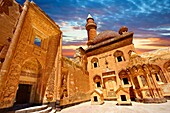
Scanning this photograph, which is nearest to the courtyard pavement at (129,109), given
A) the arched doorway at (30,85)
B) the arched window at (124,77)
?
Answer: the arched doorway at (30,85)

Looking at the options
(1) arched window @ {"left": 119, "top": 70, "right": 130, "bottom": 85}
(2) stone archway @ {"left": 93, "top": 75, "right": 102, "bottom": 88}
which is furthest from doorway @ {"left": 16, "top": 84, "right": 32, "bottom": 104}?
(1) arched window @ {"left": 119, "top": 70, "right": 130, "bottom": 85}

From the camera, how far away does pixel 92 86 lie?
13484 mm

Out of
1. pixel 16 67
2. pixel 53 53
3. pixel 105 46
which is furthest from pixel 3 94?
pixel 105 46

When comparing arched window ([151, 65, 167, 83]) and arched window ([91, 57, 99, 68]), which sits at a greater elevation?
arched window ([91, 57, 99, 68])

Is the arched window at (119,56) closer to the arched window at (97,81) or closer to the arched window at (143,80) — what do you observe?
the arched window at (143,80)

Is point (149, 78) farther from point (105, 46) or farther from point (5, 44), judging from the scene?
point (5, 44)

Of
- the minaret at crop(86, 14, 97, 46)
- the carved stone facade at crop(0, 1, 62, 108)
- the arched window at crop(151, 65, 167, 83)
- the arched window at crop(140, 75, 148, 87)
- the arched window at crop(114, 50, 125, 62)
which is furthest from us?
the minaret at crop(86, 14, 97, 46)

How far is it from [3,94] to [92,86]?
36.5 ft

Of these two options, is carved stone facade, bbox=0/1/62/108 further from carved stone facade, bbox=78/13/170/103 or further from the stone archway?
the stone archway

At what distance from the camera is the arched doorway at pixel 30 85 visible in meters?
6.74

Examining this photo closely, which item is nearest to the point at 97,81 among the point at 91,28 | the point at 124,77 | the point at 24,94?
the point at 124,77

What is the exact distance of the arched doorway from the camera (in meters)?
6.74

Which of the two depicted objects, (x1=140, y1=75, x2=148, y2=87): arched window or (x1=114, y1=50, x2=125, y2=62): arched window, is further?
(x1=114, y1=50, x2=125, y2=62): arched window

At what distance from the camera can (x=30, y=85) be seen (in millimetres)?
7234
